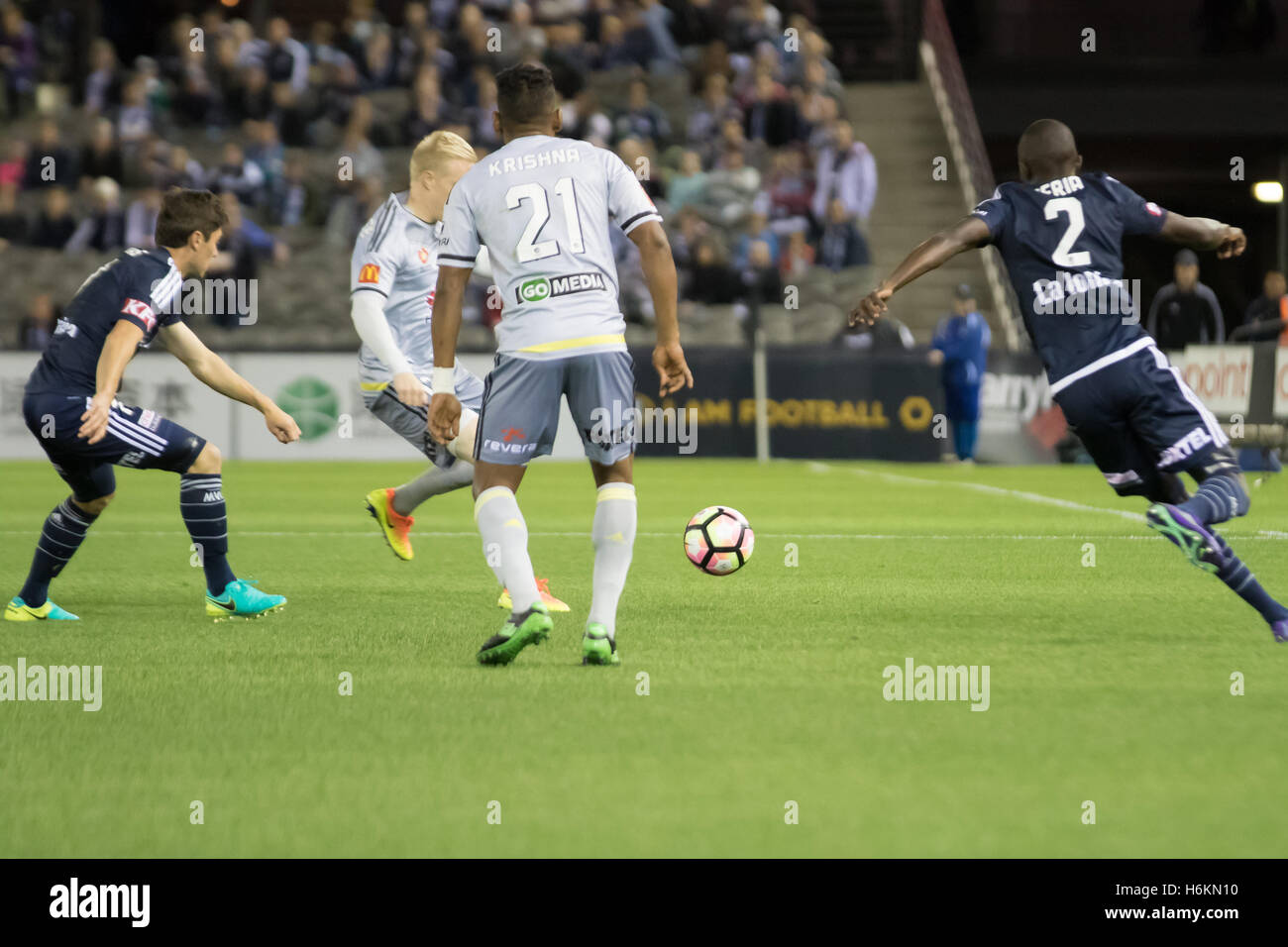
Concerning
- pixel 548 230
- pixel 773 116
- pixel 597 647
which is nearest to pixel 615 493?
pixel 597 647

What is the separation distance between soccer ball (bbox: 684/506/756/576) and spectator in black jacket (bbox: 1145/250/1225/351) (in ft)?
47.0

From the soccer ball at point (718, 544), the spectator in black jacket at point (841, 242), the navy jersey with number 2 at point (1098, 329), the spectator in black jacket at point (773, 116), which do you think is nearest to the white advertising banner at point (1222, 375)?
the spectator in black jacket at point (841, 242)

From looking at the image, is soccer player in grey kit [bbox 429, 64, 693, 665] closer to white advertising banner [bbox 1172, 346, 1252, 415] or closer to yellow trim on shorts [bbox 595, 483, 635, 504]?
yellow trim on shorts [bbox 595, 483, 635, 504]

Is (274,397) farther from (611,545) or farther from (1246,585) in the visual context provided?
(1246,585)

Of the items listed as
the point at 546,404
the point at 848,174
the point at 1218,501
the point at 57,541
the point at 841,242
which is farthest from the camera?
the point at 848,174

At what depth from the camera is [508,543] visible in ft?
21.6

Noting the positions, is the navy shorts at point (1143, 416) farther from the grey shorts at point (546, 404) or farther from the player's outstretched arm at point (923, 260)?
the grey shorts at point (546, 404)

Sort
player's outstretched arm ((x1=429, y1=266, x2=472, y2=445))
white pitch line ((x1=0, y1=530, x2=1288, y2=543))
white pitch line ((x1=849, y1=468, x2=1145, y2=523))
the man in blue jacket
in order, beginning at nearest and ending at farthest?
player's outstretched arm ((x1=429, y1=266, x2=472, y2=445)) < white pitch line ((x1=0, y1=530, x2=1288, y2=543)) < white pitch line ((x1=849, y1=468, x2=1145, y2=523)) < the man in blue jacket

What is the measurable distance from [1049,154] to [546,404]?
2.41 m

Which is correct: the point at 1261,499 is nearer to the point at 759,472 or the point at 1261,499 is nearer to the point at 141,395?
the point at 759,472

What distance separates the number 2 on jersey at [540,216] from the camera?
653 cm

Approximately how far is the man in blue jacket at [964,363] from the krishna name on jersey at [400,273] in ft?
42.4

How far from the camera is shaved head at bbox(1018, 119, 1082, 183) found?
24.5 ft

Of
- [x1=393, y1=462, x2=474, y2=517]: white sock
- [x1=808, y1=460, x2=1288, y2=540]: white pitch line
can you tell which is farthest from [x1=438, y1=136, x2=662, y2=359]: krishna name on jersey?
[x1=808, y1=460, x2=1288, y2=540]: white pitch line
